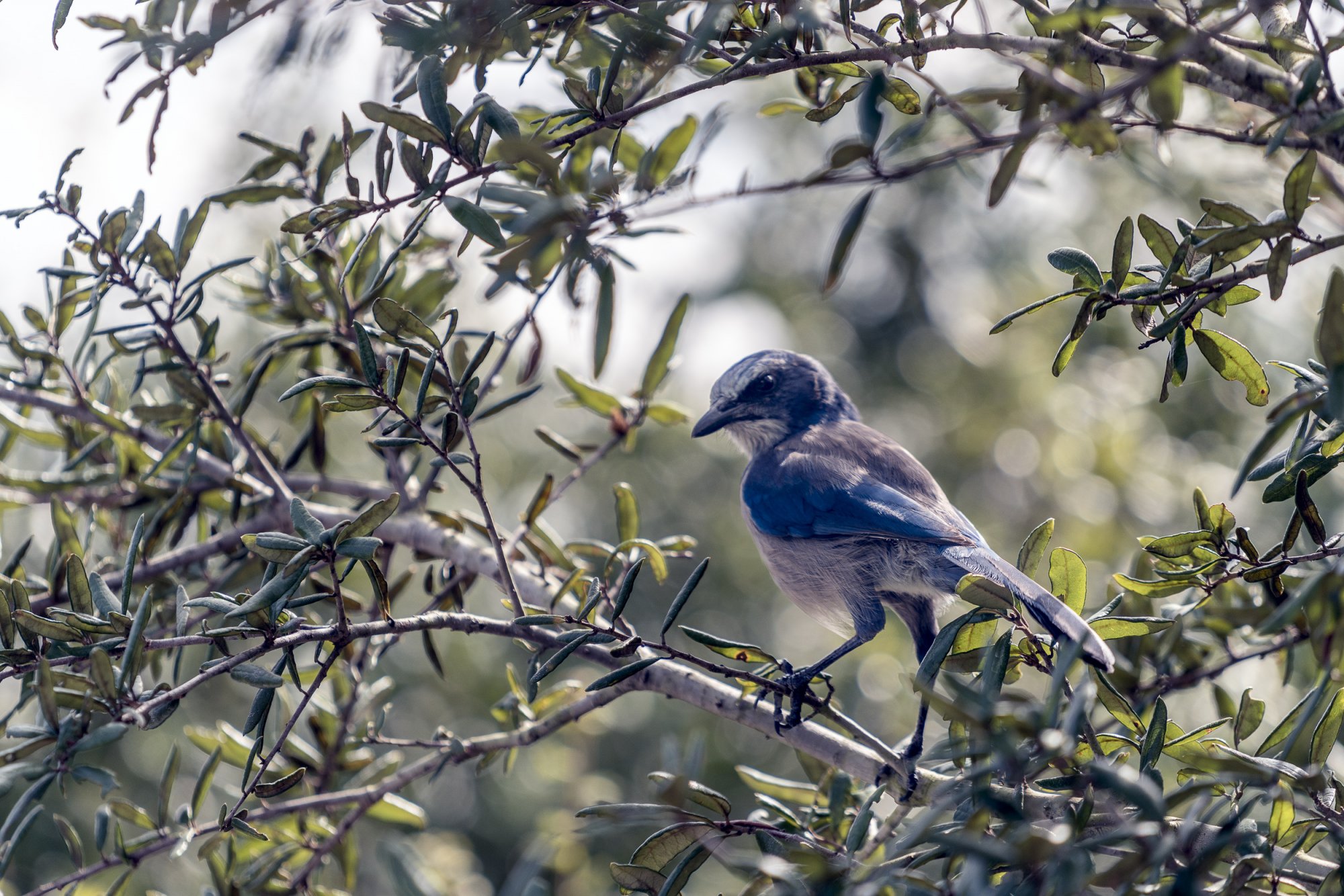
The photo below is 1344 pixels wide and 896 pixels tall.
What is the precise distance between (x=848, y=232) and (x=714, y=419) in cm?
242

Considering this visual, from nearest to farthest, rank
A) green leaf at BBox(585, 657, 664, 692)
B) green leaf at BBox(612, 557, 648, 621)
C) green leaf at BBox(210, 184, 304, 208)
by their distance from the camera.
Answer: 1. green leaf at BBox(585, 657, 664, 692)
2. green leaf at BBox(612, 557, 648, 621)
3. green leaf at BBox(210, 184, 304, 208)

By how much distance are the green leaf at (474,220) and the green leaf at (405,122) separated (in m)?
0.12

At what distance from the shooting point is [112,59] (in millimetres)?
2080

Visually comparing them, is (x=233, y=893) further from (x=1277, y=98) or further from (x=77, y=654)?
(x=1277, y=98)

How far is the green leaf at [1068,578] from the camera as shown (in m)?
2.14

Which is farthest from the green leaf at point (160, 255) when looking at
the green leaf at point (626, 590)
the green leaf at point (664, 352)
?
the green leaf at point (626, 590)

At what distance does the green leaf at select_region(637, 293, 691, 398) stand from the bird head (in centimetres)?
82

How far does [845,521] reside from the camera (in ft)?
10.6

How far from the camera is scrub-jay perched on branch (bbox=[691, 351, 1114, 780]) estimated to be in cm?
302

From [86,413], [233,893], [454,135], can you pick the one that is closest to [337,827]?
[233,893]

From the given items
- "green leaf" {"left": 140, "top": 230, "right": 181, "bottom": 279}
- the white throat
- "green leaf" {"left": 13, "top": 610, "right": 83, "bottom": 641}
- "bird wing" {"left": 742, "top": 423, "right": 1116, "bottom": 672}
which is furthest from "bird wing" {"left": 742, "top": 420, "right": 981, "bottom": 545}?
"green leaf" {"left": 13, "top": 610, "right": 83, "bottom": 641}

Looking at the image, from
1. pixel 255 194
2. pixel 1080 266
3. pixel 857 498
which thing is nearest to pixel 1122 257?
pixel 1080 266

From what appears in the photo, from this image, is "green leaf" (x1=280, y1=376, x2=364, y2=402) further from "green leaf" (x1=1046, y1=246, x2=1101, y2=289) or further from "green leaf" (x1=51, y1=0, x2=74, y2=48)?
"green leaf" (x1=1046, y1=246, x2=1101, y2=289)

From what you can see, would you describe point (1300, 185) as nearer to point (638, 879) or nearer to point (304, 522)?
point (638, 879)
